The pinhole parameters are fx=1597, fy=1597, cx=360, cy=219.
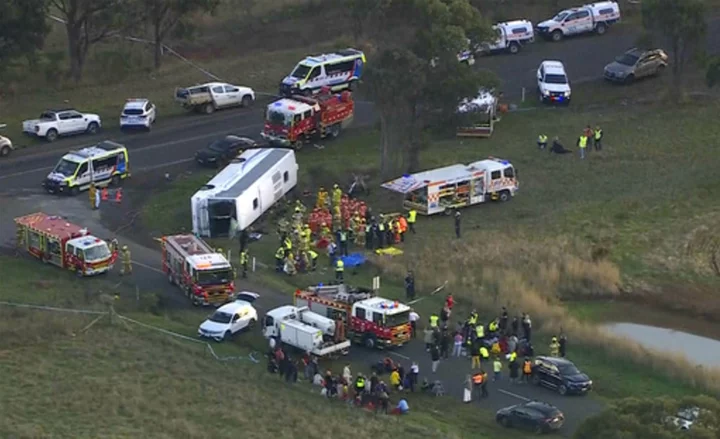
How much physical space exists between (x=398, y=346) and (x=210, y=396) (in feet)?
23.9

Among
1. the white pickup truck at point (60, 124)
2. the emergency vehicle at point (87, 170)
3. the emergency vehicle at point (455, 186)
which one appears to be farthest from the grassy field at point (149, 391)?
the white pickup truck at point (60, 124)

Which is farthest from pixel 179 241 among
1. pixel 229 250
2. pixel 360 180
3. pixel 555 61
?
pixel 555 61

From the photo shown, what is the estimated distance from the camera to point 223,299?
54125 mm

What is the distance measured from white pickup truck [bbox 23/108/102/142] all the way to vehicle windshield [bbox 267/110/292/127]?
28.2 ft

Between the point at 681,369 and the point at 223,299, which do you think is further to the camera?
the point at 223,299

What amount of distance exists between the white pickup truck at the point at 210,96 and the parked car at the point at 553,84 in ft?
47.4

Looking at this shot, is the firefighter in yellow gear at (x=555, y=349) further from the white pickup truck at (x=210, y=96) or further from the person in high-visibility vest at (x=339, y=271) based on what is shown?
the white pickup truck at (x=210, y=96)

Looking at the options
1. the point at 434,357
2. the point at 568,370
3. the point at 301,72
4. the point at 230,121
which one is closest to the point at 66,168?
the point at 230,121

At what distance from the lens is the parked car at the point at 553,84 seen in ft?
254

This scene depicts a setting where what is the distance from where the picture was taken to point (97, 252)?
185 ft

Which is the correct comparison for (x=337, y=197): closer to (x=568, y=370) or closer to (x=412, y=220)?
(x=412, y=220)

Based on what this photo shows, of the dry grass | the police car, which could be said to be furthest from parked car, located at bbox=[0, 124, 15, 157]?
the dry grass

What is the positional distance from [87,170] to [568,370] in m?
25.8

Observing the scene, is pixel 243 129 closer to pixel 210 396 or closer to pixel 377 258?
pixel 377 258
